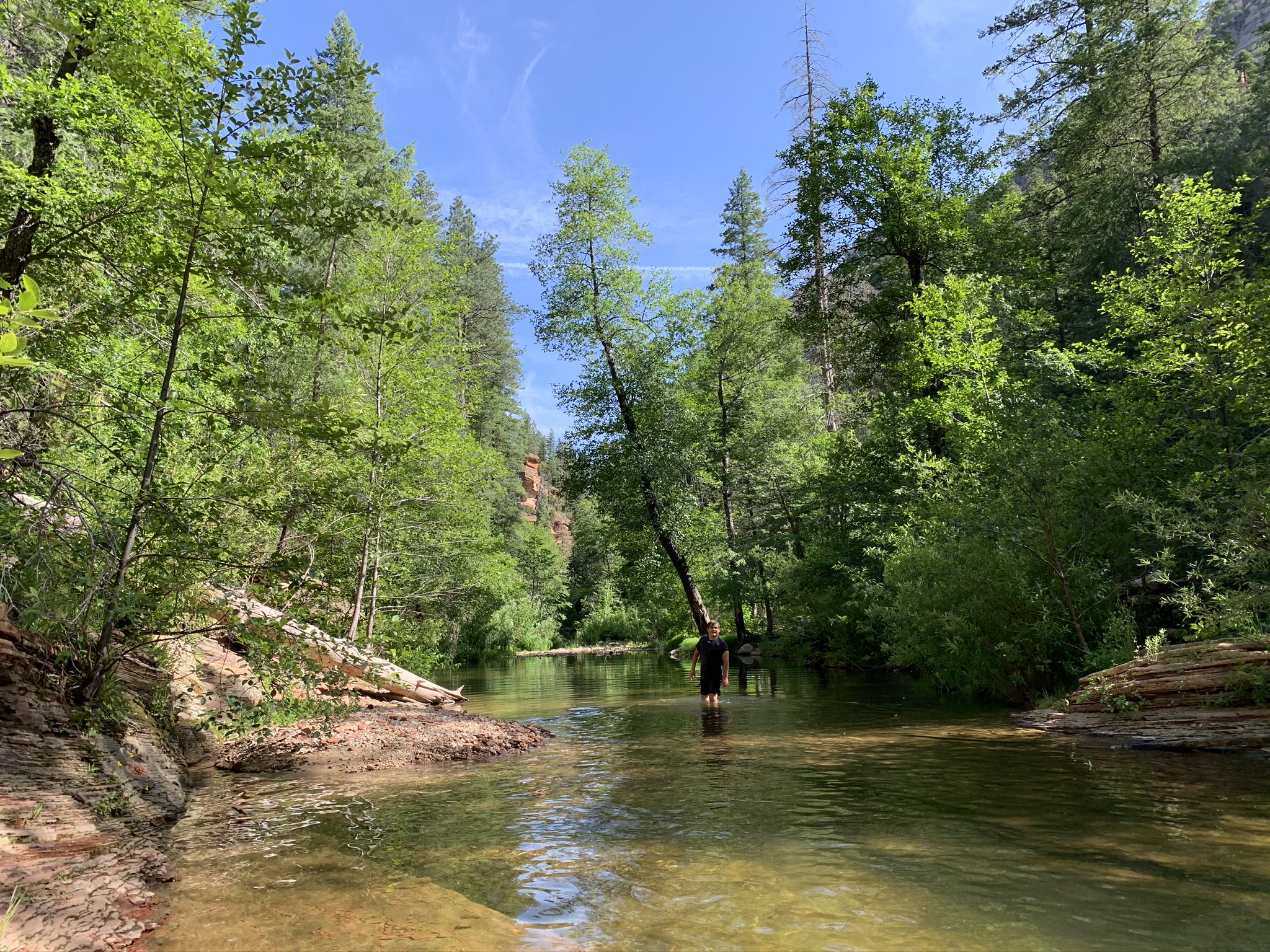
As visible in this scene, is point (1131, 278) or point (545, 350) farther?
point (545, 350)

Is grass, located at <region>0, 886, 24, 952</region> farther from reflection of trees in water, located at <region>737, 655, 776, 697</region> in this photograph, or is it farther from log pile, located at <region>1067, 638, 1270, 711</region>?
reflection of trees in water, located at <region>737, 655, 776, 697</region>

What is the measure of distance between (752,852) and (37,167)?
425 inches

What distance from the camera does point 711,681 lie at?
1408 cm

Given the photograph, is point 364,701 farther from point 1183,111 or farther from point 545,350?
point 1183,111

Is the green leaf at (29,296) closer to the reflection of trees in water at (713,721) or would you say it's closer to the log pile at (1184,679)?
the reflection of trees in water at (713,721)

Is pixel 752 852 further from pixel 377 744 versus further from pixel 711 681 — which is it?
pixel 711 681

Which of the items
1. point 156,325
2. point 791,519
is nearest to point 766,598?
point 791,519

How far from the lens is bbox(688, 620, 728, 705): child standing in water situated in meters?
14.0

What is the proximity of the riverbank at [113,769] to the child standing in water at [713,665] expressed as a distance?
16.4 feet

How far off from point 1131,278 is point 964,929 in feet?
48.3

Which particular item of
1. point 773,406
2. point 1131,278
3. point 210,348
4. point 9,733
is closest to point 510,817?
point 9,733

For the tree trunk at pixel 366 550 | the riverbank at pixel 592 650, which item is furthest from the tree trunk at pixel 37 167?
the riverbank at pixel 592 650

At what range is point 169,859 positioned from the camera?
4715mm

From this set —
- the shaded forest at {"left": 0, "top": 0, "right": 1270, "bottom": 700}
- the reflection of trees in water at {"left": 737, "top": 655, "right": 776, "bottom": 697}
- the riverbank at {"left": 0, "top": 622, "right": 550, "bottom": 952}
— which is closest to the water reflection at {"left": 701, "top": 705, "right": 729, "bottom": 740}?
the riverbank at {"left": 0, "top": 622, "right": 550, "bottom": 952}
